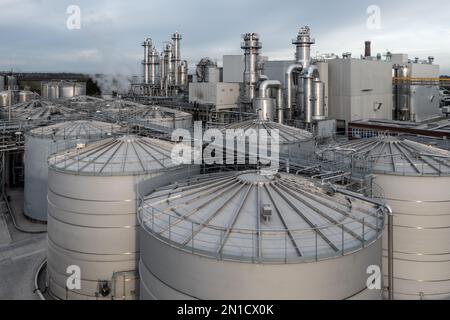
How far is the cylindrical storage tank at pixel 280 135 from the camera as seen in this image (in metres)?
21.9

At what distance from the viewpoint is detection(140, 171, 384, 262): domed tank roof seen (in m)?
10.3

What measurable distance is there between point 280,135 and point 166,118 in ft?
44.4

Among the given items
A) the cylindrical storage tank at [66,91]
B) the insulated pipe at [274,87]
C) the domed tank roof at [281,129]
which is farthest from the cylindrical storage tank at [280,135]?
the cylindrical storage tank at [66,91]

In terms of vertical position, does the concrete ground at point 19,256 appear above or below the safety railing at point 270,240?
below

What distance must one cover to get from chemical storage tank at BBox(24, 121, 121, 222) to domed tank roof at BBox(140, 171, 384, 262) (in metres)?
13.9

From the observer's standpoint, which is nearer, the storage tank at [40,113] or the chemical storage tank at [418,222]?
the chemical storage tank at [418,222]

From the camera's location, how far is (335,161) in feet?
57.9

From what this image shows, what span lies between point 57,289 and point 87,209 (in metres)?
4.20

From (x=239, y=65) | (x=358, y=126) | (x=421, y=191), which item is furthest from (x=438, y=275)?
(x=239, y=65)

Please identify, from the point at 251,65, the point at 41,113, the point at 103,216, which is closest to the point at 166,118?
the point at 251,65

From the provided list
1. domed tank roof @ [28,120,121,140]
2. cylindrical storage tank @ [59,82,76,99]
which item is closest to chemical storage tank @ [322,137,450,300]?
domed tank roof @ [28,120,121,140]

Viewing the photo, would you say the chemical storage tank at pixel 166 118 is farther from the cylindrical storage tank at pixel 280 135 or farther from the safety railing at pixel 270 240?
the safety railing at pixel 270 240

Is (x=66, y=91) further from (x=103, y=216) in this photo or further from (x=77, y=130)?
(x=103, y=216)

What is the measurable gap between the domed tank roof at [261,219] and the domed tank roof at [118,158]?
322 centimetres
